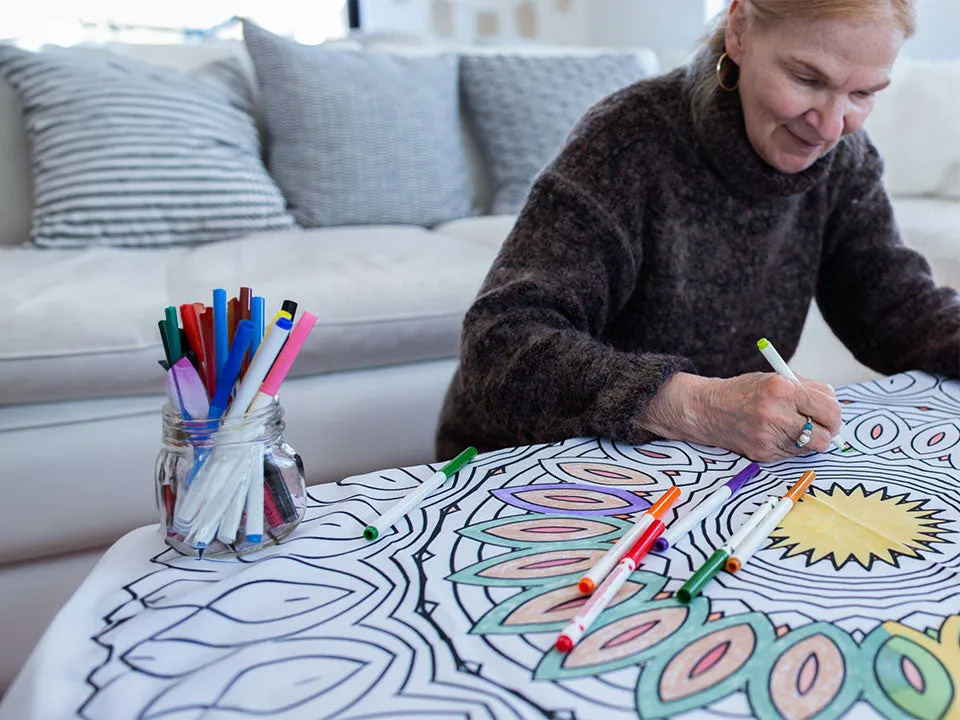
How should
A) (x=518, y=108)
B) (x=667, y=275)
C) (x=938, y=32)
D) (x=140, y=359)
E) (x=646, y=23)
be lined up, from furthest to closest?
(x=646, y=23), (x=938, y=32), (x=518, y=108), (x=140, y=359), (x=667, y=275)

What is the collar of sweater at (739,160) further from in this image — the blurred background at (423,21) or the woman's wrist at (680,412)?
the blurred background at (423,21)

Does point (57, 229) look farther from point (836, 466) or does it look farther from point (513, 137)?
point (836, 466)

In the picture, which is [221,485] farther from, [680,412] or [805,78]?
[805,78]

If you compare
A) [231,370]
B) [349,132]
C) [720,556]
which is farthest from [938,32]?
[231,370]

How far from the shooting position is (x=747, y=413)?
0.68 m

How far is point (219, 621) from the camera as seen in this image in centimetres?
45

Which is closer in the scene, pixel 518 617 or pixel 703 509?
pixel 518 617

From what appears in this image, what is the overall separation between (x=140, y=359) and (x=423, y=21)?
237 centimetres

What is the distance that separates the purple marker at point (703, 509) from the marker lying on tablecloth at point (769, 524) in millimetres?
35

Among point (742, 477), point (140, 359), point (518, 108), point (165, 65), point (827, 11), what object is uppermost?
point (827, 11)

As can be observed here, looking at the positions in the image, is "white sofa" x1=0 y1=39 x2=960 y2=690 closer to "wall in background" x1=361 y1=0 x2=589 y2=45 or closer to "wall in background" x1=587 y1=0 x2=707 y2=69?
"wall in background" x1=587 y1=0 x2=707 y2=69

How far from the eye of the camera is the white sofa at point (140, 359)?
1.22m

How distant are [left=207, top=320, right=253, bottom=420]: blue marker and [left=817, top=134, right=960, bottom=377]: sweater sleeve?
0.78 m

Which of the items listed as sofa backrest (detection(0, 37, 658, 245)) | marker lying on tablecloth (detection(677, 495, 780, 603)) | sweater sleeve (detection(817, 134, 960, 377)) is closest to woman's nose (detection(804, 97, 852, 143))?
sweater sleeve (detection(817, 134, 960, 377))
